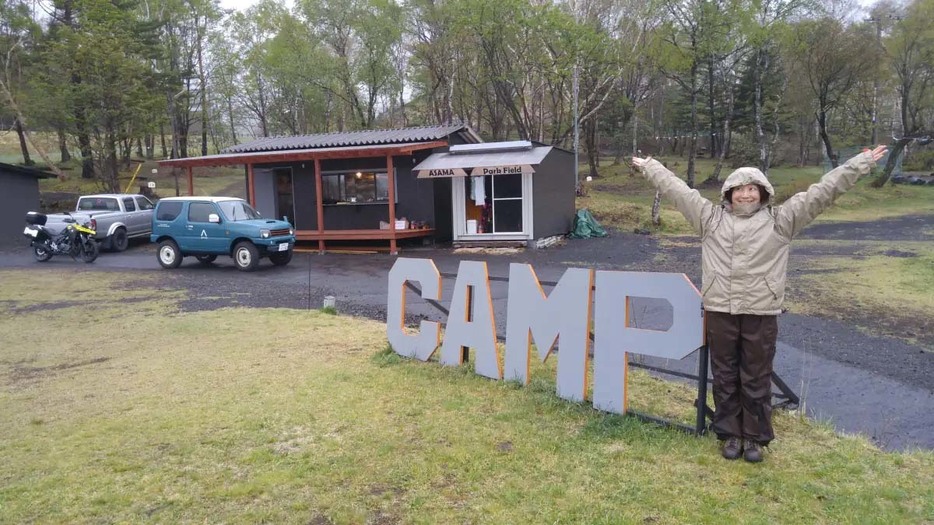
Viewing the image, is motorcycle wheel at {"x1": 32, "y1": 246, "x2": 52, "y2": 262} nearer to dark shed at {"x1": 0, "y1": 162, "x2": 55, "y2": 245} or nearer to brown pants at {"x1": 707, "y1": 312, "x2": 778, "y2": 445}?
dark shed at {"x1": 0, "y1": 162, "x2": 55, "y2": 245}

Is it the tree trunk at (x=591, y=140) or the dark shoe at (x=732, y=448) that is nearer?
the dark shoe at (x=732, y=448)

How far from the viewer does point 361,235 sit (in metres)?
17.3

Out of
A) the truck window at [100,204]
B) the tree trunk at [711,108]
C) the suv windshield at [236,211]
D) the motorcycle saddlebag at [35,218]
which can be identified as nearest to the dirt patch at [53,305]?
the suv windshield at [236,211]

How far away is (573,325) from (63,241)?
632 inches

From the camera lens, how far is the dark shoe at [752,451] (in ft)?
12.1

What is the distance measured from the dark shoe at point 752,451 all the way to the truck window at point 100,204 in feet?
65.0

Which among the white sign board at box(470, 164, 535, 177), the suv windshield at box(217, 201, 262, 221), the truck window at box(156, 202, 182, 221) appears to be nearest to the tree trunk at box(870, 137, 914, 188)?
the white sign board at box(470, 164, 535, 177)

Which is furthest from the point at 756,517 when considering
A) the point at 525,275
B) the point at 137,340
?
the point at 137,340

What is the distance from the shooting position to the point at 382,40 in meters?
30.9

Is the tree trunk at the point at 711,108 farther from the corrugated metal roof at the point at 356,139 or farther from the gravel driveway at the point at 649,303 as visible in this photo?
the corrugated metal roof at the point at 356,139

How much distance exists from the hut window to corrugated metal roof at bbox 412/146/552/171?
1.42m

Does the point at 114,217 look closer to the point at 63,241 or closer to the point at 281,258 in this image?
the point at 63,241

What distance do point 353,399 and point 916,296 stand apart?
8.82 meters

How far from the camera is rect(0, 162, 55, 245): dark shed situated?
68.6 feet
